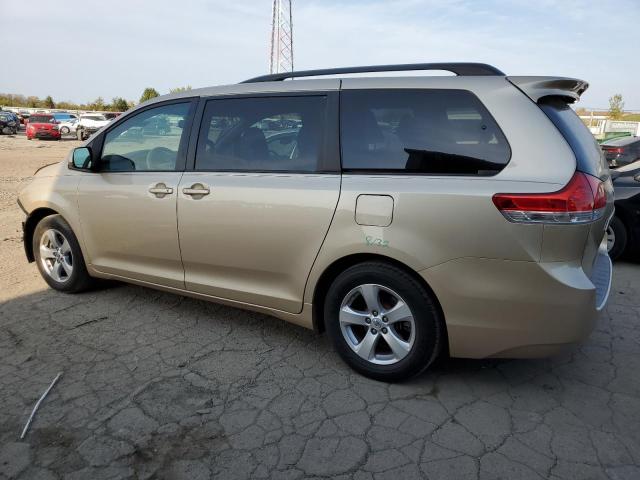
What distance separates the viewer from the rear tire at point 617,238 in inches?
219

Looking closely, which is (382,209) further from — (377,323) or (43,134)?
(43,134)

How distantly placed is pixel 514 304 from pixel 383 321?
72 cm

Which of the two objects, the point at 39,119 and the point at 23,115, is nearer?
the point at 39,119

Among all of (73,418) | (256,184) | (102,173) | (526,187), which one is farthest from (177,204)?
(526,187)

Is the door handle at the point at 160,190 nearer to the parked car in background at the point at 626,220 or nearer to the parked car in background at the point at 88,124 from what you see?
the parked car in background at the point at 626,220

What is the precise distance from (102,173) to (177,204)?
0.91 metres

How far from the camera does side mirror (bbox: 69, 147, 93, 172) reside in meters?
4.00

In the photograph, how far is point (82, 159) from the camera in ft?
13.2

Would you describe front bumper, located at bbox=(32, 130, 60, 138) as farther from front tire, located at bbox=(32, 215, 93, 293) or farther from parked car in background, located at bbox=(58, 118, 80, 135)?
front tire, located at bbox=(32, 215, 93, 293)

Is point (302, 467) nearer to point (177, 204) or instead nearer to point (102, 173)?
point (177, 204)

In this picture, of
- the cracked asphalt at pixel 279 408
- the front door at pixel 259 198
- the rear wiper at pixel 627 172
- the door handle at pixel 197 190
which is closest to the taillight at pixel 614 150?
the rear wiper at pixel 627 172

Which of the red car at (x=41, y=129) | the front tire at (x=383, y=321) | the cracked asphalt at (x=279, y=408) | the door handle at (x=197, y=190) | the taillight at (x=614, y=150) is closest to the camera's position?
the cracked asphalt at (x=279, y=408)

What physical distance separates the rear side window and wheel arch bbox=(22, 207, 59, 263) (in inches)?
115

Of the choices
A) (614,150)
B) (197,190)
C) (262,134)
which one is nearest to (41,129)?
(614,150)
